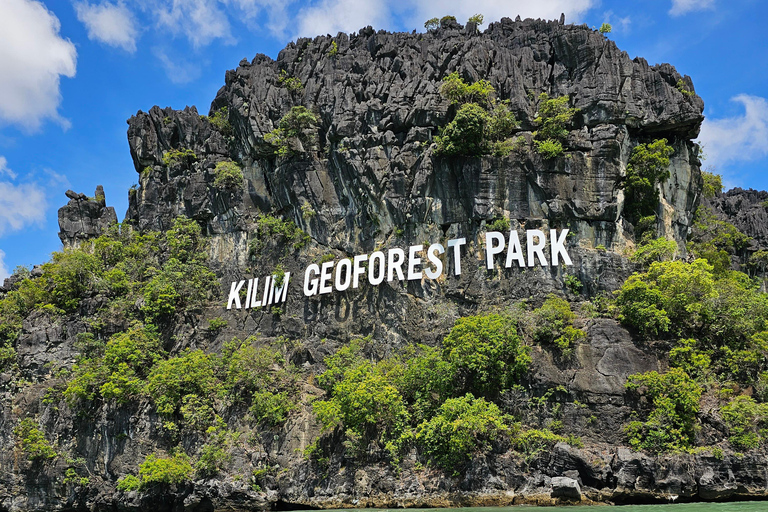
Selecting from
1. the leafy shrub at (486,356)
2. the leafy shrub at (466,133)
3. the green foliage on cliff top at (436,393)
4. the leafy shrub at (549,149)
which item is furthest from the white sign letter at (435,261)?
the leafy shrub at (549,149)

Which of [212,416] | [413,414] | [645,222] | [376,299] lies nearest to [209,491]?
[212,416]

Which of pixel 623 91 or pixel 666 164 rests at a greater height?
pixel 623 91

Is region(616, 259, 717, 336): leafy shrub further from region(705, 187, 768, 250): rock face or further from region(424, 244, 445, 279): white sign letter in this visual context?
region(705, 187, 768, 250): rock face

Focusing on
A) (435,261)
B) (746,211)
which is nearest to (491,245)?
(435,261)

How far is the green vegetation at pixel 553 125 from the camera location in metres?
32.8

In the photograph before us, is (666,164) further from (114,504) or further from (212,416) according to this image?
(114,504)

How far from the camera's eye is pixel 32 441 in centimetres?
3378

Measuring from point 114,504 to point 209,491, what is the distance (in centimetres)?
608

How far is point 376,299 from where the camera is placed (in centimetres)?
3422

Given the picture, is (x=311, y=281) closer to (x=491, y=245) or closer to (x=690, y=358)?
(x=491, y=245)

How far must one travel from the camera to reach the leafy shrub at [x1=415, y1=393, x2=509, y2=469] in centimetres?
2628

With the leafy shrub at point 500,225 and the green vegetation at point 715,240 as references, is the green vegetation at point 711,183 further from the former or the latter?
the leafy shrub at point 500,225

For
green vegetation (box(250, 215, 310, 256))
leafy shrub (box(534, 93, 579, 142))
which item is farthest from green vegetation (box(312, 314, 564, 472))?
green vegetation (box(250, 215, 310, 256))

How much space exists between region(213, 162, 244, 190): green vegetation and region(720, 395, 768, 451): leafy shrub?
27.7m
